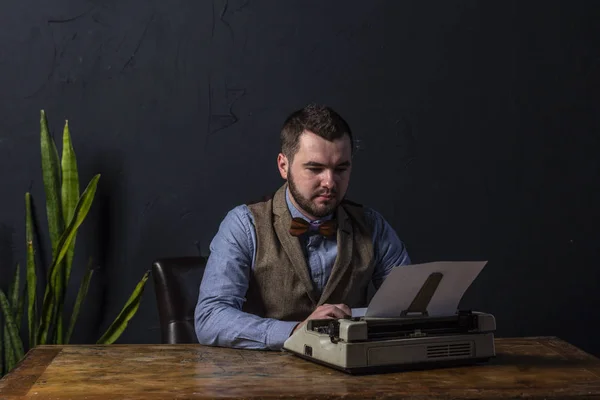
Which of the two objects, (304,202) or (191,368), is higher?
(304,202)

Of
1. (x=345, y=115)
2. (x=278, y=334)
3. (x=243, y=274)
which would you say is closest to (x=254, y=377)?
(x=278, y=334)

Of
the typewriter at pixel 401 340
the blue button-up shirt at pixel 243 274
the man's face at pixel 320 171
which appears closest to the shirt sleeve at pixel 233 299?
the blue button-up shirt at pixel 243 274

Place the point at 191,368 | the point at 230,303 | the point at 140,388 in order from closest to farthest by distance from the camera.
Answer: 1. the point at 140,388
2. the point at 191,368
3. the point at 230,303

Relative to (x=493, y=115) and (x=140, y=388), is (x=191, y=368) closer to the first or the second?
(x=140, y=388)

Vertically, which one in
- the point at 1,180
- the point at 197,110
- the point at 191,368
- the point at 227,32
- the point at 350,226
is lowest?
the point at 191,368

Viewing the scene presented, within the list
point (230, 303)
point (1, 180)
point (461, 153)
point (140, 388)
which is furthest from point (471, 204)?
point (140, 388)

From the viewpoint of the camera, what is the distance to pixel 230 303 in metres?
2.63

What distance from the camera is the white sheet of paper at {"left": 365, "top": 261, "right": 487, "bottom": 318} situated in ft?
7.13

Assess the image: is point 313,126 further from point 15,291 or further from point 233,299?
point 15,291

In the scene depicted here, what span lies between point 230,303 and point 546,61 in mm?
2338

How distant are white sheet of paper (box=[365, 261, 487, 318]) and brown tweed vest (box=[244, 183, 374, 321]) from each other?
567 mm

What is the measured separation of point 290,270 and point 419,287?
2.16 ft

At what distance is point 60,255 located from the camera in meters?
3.59

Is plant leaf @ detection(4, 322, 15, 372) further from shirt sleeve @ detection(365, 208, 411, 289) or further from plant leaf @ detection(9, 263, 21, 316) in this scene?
shirt sleeve @ detection(365, 208, 411, 289)
